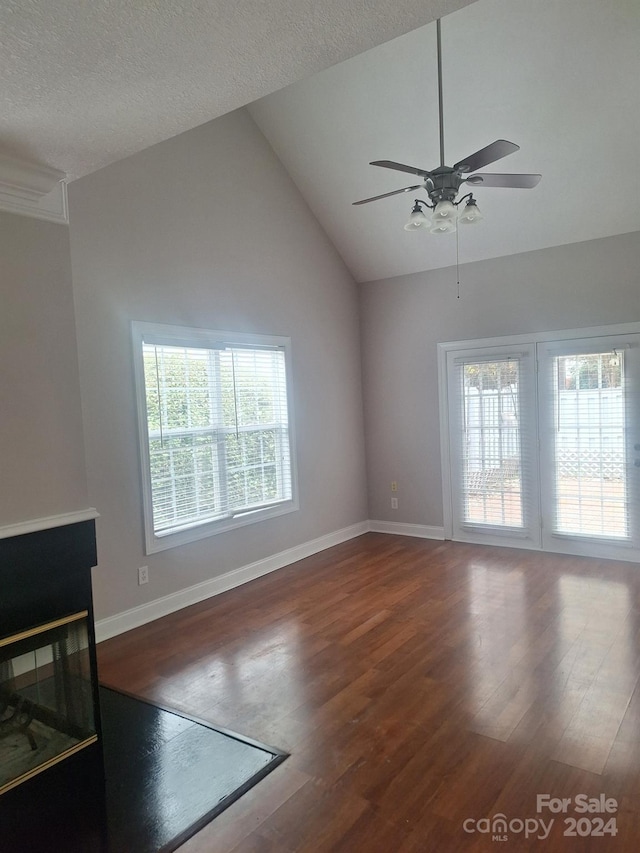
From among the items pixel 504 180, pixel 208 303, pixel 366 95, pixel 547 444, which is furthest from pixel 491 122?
pixel 547 444

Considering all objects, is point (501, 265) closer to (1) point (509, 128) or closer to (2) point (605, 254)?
(2) point (605, 254)

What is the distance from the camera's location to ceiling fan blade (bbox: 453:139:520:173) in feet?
8.85

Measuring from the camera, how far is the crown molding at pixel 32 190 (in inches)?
83.7

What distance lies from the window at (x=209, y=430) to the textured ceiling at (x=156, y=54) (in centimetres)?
190

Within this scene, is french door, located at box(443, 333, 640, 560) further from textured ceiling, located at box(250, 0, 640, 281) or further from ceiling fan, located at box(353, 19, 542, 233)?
ceiling fan, located at box(353, 19, 542, 233)

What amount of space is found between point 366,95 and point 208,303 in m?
1.96

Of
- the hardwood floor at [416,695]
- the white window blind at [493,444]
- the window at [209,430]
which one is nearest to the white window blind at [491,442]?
the white window blind at [493,444]

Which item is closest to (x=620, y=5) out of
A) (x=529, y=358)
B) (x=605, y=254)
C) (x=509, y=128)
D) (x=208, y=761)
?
(x=509, y=128)

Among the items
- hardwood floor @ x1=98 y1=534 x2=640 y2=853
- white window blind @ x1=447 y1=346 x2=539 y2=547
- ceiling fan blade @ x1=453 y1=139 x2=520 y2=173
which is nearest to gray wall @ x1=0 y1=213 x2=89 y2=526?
hardwood floor @ x1=98 y1=534 x2=640 y2=853

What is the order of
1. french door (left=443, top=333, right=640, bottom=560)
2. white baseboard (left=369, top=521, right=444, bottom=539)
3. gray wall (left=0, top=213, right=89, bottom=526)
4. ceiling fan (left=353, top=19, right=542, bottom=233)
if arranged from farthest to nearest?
1. white baseboard (left=369, top=521, right=444, bottom=539)
2. french door (left=443, top=333, right=640, bottom=560)
3. ceiling fan (left=353, top=19, right=542, bottom=233)
4. gray wall (left=0, top=213, right=89, bottom=526)

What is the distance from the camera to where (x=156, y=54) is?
159 centimetres

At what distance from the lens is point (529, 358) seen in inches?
199

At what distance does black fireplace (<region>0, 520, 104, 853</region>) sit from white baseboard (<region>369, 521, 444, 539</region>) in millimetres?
3991

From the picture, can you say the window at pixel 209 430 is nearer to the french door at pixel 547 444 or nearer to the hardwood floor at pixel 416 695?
the hardwood floor at pixel 416 695
